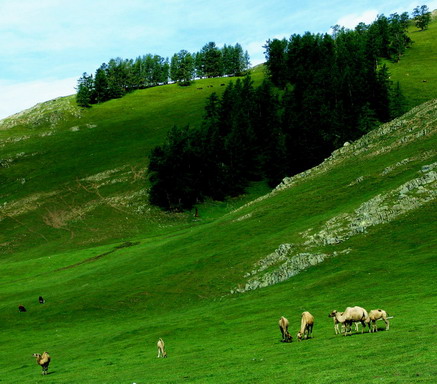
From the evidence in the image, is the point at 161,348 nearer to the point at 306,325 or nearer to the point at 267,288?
the point at 306,325

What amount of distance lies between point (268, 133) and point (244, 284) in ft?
333

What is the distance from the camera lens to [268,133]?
153375 millimetres

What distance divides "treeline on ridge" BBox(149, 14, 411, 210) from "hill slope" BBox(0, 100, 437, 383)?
110 feet

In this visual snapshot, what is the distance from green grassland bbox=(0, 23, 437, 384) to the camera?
85.6 ft

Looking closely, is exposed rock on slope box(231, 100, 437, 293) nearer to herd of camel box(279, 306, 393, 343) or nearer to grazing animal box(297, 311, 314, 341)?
grazing animal box(297, 311, 314, 341)

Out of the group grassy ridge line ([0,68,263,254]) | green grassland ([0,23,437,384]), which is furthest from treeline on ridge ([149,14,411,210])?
green grassland ([0,23,437,384])

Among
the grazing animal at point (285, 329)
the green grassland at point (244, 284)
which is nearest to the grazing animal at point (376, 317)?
the green grassland at point (244, 284)

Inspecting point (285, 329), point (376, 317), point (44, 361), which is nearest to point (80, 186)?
point (44, 361)

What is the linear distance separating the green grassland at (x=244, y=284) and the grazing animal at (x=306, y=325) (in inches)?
43.4

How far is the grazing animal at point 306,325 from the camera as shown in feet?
100

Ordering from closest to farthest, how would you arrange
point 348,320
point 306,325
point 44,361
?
point 348,320, point 306,325, point 44,361

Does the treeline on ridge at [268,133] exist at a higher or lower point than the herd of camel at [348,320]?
A: higher

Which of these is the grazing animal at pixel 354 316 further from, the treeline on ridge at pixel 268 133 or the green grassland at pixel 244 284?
the treeline on ridge at pixel 268 133

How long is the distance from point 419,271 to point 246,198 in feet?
293
